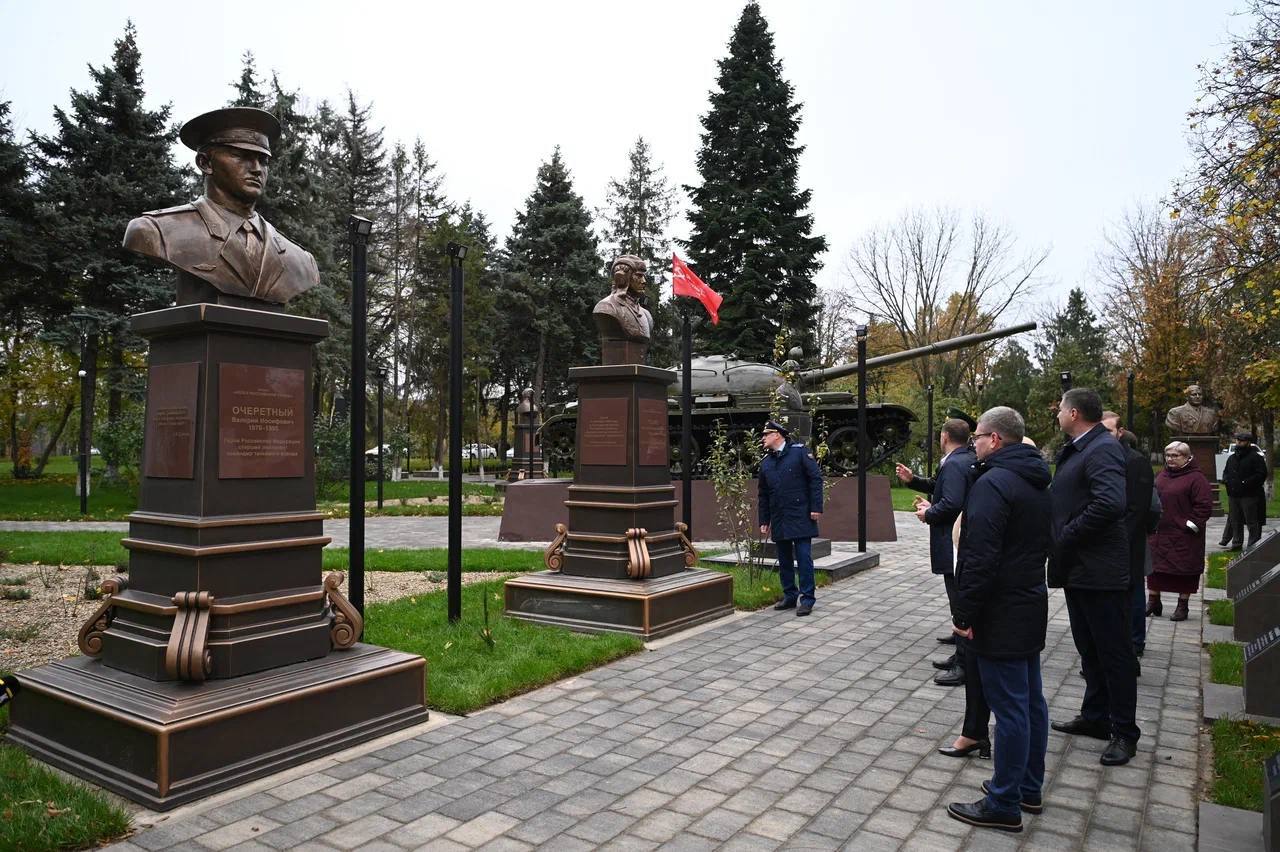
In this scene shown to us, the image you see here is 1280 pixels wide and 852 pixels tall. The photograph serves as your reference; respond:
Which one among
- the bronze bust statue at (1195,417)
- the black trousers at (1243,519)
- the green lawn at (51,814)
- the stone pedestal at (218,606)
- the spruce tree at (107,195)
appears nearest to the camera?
the green lawn at (51,814)

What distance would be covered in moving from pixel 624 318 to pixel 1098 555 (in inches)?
171

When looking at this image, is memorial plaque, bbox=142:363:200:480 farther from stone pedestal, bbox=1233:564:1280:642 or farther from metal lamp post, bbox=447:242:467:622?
stone pedestal, bbox=1233:564:1280:642

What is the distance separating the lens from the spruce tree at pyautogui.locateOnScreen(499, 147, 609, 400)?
37719 millimetres

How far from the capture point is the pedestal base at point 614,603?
671 centimetres

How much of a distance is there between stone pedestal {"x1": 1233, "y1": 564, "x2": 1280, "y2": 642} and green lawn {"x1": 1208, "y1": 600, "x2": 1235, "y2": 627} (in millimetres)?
1339

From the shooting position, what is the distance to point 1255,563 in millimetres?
7828

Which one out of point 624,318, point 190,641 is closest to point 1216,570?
point 624,318

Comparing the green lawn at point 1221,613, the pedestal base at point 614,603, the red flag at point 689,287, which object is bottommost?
the green lawn at point 1221,613

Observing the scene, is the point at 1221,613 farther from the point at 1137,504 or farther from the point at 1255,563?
the point at 1137,504

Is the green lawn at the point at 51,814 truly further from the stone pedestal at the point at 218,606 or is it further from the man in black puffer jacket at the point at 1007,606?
the man in black puffer jacket at the point at 1007,606

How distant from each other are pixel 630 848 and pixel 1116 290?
36672 millimetres

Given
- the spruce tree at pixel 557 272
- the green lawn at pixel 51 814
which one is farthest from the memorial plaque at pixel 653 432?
the spruce tree at pixel 557 272

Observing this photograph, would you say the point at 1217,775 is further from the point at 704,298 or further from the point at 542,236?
the point at 542,236

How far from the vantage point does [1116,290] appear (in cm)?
3350
